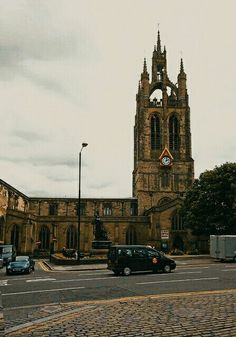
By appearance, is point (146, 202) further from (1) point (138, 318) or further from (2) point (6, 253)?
(1) point (138, 318)

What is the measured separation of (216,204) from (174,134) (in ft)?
116

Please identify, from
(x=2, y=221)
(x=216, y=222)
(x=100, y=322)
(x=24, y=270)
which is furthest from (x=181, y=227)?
(x=100, y=322)

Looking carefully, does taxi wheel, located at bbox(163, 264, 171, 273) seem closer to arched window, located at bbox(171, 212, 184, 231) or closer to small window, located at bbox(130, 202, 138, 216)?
arched window, located at bbox(171, 212, 184, 231)

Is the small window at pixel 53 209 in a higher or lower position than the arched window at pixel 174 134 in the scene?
lower

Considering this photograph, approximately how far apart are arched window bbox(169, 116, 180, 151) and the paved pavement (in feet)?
217

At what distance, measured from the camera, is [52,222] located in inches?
2724

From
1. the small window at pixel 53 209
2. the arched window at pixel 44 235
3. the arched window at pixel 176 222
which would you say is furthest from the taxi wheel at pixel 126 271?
the small window at pixel 53 209

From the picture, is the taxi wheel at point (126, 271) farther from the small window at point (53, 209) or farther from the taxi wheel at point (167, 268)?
the small window at point (53, 209)

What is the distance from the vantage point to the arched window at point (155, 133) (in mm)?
77125

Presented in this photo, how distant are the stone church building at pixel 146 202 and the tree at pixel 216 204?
14861mm

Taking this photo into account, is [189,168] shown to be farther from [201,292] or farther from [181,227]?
[201,292]

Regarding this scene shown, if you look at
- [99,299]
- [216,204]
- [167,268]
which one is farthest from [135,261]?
[216,204]

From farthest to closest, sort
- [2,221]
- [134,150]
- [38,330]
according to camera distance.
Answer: [134,150] → [2,221] → [38,330]

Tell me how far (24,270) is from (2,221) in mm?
31976
